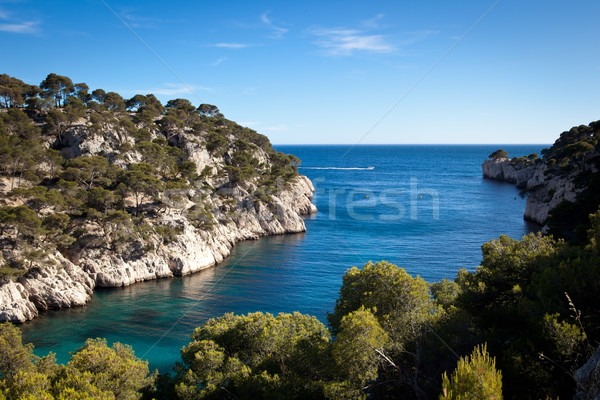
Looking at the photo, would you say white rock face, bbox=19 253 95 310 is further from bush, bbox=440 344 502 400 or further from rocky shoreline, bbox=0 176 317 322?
bush, bbox=440 344 502 400

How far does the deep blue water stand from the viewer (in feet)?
97.2

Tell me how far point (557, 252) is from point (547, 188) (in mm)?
51893

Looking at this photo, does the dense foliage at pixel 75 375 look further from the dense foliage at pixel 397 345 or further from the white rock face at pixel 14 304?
the white rock face at pixel 14 304

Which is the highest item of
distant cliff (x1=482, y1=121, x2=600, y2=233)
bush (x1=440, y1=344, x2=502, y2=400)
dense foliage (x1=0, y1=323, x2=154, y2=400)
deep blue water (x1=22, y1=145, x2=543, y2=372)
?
distant cliff (x1=482, y1=121, x2=600, y2=233)

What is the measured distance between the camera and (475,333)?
1559cm

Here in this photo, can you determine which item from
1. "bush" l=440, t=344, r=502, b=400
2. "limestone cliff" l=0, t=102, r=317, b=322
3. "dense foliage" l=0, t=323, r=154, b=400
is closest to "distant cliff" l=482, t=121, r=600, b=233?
"bush" l=440, t=344, r=502, b=400

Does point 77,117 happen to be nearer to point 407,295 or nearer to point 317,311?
point 317,311

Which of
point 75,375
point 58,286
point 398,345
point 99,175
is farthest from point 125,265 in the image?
point 398,345

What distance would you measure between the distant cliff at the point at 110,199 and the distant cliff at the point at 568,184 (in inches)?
1473

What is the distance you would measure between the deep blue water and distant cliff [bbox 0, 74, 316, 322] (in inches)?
93.0

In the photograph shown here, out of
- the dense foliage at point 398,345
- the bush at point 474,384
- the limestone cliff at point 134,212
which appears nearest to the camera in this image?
the bush at point 474,384

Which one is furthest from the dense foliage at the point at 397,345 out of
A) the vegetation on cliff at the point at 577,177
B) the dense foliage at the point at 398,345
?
the vegetation on cliff at the point at 577,177

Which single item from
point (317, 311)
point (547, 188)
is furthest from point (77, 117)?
point (547, 188)

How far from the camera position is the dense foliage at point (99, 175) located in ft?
120
